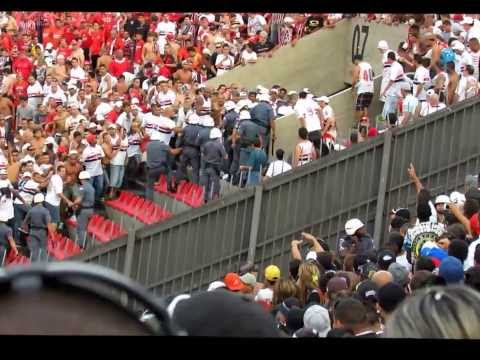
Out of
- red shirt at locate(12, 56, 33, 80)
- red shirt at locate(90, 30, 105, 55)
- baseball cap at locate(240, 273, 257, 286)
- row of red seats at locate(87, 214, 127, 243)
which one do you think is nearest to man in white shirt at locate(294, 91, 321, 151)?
row of red seats at locate(87, 214, 127, 243)

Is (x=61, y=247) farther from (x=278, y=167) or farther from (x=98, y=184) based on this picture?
(x=278, y=167)

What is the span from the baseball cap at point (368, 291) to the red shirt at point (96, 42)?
13.1 m

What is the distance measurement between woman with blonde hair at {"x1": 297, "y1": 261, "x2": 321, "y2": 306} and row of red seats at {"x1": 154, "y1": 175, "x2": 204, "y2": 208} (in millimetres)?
5674

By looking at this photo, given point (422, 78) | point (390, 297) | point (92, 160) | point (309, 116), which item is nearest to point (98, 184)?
point (92, 160)

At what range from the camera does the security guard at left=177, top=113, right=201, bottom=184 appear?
13.9 meters

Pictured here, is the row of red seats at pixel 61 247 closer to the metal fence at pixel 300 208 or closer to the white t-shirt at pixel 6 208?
the white t-shirt at pixel 6 208

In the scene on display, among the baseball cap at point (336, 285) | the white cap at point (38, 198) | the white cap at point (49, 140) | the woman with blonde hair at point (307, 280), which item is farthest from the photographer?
the white cap at point (49, 140)

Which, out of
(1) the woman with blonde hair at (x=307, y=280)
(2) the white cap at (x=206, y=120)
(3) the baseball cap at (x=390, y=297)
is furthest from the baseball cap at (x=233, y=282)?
(2) the white cap at (x=206, y=120)

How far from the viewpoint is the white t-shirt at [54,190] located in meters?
13.8

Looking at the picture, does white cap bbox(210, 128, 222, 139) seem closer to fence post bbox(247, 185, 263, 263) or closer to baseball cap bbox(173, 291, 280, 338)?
fence post bbox(247, 185, 263, 263)

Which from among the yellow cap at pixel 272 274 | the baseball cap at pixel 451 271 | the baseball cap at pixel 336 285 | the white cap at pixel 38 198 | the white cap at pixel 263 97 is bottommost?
the baseball cap at pixel 451 271

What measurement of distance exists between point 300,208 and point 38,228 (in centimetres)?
296

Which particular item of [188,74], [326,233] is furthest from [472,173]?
[188,74]

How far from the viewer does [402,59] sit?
14539 millimetres
